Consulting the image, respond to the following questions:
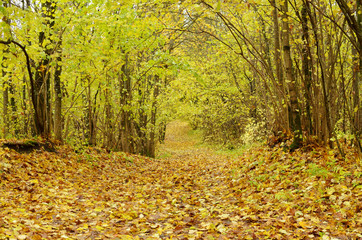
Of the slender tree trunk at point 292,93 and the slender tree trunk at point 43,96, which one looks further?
the slender tree trunk at point 43,96

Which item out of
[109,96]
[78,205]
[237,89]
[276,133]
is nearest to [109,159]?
[109,96]

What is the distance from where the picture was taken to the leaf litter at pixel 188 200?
4.35m

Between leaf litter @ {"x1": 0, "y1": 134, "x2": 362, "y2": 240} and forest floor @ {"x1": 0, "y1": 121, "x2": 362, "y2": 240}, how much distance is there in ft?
0.05

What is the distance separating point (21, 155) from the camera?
796 cm

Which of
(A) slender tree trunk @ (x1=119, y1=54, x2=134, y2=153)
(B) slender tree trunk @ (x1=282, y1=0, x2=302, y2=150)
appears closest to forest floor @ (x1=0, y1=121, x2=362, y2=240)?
(B) slender tree trunk @ (x1=282, y1=0, x2=302, y2=150)

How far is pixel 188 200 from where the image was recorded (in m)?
6.71

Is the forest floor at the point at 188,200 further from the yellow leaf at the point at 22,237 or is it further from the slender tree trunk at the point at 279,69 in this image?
the slender tree trunk at the point at 279,69

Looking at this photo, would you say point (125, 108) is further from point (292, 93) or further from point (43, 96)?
point (292, 93)

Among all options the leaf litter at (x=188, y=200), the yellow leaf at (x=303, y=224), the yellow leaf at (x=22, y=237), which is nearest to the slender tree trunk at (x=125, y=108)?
the leaf litter at (x=188, y=200)

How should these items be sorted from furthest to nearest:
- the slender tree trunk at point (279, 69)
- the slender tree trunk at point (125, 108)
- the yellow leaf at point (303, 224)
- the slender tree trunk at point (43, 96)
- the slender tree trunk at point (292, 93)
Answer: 1. the slender tree trunk at point (125, 108)
2. the slender tree trunk at point (43, 96)
3. the slender tree trunk at point (279, 69)
4. the slender tree trunk at point (292, 93)
5. the yellow leaf at point (303, 224)

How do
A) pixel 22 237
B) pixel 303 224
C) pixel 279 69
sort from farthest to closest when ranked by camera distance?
1. pixel 279 69
2. pixel 303 224
3. pixel 22 237

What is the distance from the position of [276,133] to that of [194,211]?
5.13 m

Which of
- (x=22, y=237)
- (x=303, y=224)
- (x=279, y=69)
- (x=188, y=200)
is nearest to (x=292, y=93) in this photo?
(x=279, y=69)

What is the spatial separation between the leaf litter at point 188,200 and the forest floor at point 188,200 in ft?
0.05
